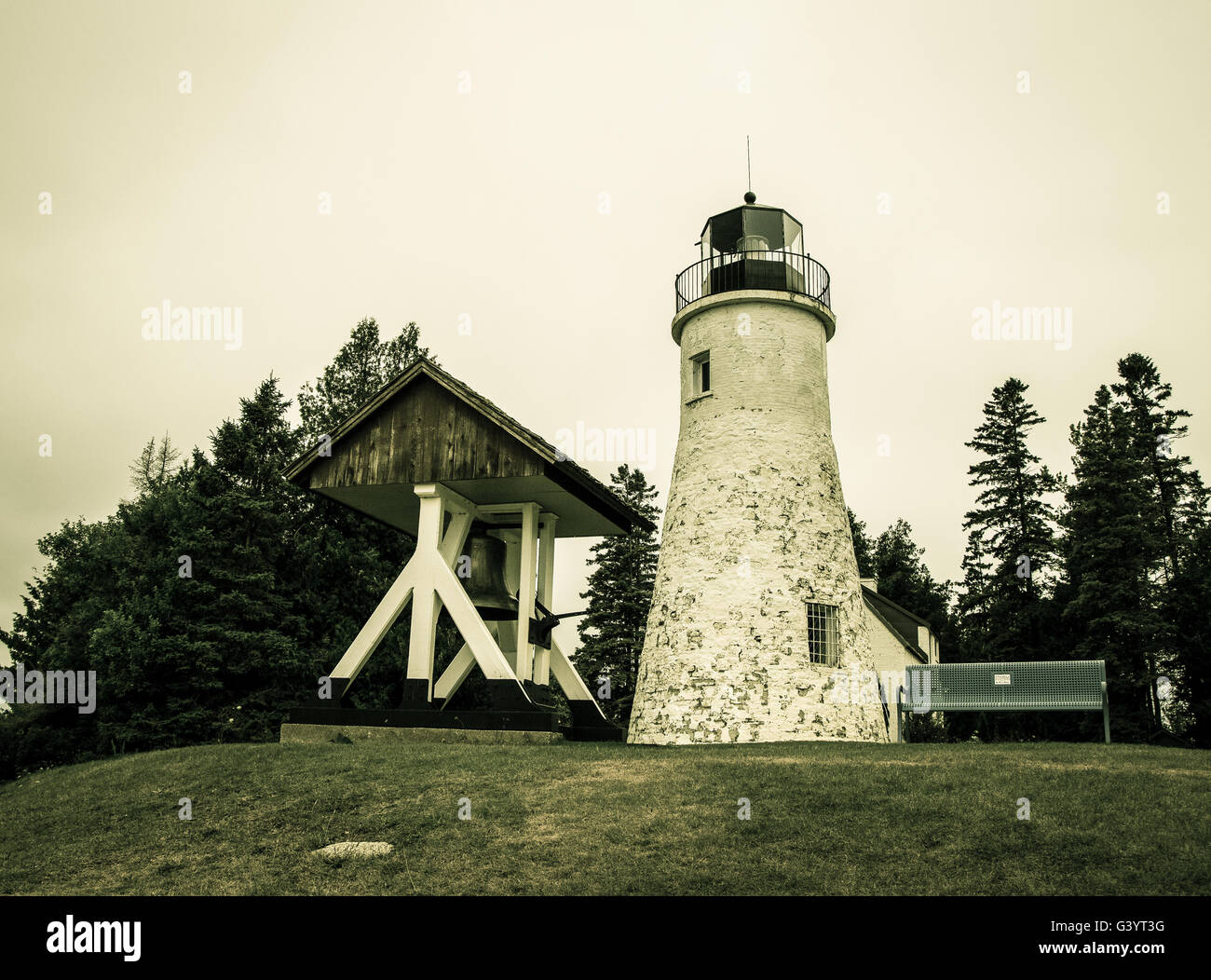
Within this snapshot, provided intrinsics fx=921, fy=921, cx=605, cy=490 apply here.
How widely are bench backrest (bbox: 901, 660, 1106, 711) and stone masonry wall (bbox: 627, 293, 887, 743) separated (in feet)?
8.27

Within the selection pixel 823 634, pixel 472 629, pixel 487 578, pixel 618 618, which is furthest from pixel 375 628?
pixel 618 618

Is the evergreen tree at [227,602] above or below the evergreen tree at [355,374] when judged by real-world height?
below

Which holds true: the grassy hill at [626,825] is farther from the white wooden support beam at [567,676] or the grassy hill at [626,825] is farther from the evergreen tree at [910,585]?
the evergreen tree at [910,585]

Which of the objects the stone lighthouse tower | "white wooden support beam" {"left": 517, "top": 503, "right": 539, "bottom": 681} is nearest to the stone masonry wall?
the stone lighthouse tower

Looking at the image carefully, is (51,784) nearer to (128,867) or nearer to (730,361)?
(128,867)

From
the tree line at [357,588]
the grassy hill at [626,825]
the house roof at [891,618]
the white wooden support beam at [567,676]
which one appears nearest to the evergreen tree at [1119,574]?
the tree line at [357,588]

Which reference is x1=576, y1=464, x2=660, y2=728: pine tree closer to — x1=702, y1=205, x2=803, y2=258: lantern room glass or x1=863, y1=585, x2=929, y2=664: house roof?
x1=863, y1=585, x2=929, y2=664: house roof

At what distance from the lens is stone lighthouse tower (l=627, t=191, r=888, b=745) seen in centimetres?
2125

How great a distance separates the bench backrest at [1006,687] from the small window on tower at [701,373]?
29.4 ft

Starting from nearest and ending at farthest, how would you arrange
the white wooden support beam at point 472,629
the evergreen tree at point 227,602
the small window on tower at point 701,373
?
the white wooden support beam at point 472,629 → the small window on tower at point 701,373 → the evergreen tree at point 227,602

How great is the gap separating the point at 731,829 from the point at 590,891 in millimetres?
2207

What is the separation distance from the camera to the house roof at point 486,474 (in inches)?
725
